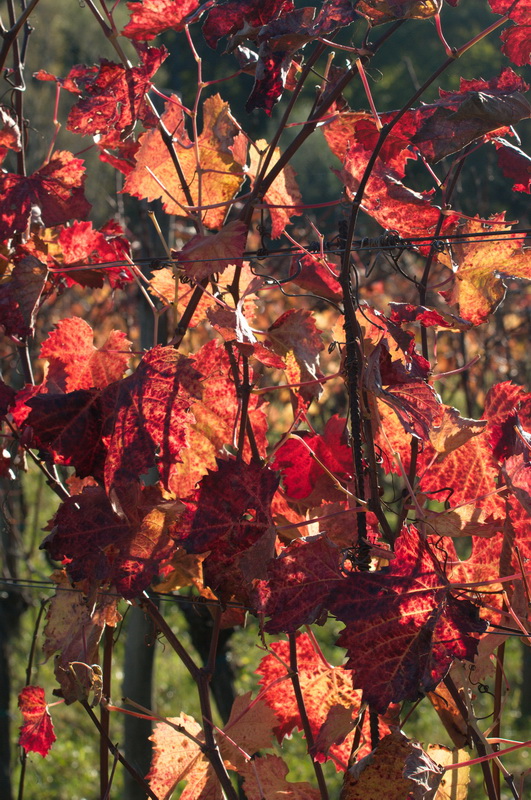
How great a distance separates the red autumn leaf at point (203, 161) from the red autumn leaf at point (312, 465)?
35 cm

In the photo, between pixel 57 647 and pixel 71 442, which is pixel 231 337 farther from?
pixel 57 647

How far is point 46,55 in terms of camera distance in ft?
24.1

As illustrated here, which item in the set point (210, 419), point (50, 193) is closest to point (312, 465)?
point (210, 419)

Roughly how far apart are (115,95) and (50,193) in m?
0.23

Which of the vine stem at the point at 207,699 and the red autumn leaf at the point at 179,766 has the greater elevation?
the vine stem at the point at 207,699

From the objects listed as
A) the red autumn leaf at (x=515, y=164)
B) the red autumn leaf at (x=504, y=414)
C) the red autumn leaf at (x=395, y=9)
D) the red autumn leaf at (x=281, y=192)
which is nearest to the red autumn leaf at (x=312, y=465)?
the red autumn leaf at (x=504, y=414)

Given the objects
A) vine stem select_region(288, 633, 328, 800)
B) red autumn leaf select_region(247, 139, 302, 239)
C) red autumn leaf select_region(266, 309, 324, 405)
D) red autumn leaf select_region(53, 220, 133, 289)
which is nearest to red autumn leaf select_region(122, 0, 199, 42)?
red autumn leaf select_region(247, 139, 302, 239)

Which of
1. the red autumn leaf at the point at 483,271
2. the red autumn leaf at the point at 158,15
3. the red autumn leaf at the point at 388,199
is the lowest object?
the red autumn leaf at the point at 483,271

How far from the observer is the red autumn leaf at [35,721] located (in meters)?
1.14

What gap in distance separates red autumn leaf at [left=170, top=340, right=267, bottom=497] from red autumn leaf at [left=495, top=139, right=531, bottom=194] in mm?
481

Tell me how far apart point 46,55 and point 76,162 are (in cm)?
703

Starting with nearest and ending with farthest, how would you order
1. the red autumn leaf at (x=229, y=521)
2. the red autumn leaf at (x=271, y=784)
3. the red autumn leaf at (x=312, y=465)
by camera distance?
the red autumn leaf at (x=229, y=521) → the red autumn leaf at (x=271, y=784) → the red autumn leaf at (x=312, y=465)

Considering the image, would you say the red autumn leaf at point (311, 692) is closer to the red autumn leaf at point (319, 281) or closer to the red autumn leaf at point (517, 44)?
the red autumn leaf at point (319, 281)

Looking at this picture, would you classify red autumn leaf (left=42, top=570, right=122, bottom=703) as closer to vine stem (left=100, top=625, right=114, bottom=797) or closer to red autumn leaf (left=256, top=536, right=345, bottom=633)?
vine stem (left=100, top=625, right=114, bottom=797)
